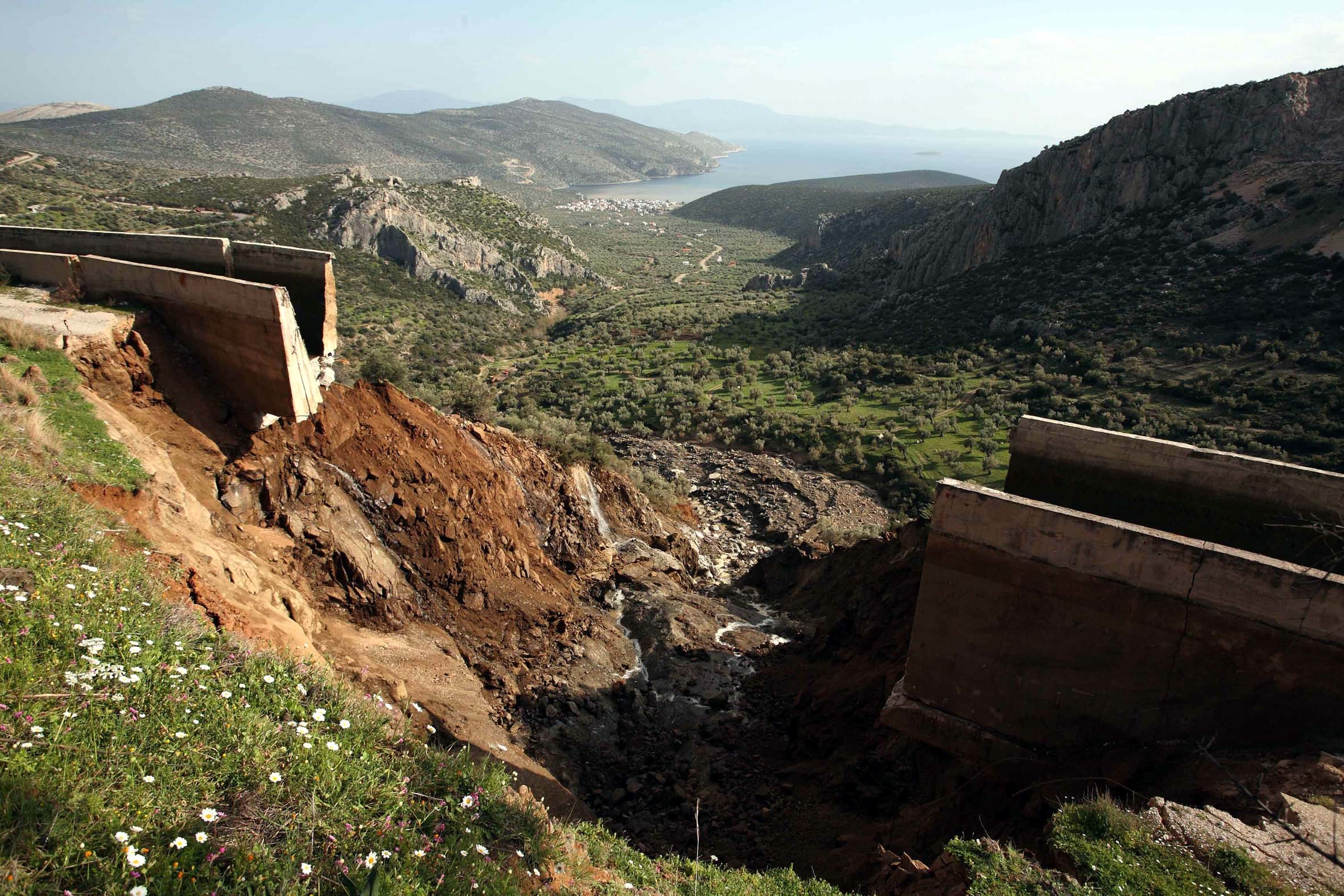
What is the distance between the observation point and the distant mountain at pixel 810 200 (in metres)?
90.8

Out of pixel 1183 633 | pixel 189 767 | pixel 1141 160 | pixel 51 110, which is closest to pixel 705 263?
pixel 1141 160

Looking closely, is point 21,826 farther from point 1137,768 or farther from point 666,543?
point 666,543

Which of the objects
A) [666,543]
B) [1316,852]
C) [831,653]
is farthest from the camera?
[666,543]

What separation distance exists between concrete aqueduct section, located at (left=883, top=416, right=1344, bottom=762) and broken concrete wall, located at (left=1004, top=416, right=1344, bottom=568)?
0.8 inches

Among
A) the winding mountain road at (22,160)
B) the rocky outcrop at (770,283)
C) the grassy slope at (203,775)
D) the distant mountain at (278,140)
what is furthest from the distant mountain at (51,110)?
the grassy slope at (203,775)

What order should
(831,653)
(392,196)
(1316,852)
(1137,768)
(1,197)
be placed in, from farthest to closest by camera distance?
1. (392,196)
2. (1,197)
3. (831,653)
4. (1137,768)
5. (1316,852)

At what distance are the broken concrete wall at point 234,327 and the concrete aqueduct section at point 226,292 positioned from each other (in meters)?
0.02

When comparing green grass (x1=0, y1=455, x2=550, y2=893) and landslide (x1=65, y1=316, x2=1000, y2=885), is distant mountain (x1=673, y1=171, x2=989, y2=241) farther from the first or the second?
green grass (x1=0, y1=455, x2=550, y2=893)

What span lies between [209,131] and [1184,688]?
381 ft

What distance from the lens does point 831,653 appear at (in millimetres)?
11742

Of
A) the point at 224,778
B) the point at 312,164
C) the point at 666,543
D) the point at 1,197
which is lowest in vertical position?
the point at 666,543

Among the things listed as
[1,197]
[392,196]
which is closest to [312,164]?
[392,196]

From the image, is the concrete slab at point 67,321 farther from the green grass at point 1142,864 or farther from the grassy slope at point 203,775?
the green grass at point 1142,864

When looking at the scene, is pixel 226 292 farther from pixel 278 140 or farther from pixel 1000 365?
pixel 278 140
